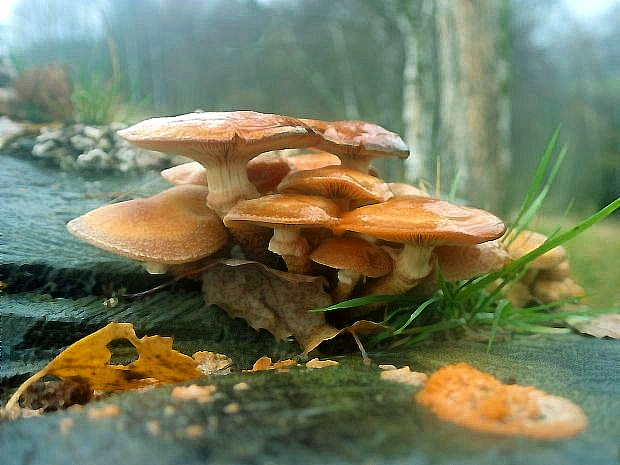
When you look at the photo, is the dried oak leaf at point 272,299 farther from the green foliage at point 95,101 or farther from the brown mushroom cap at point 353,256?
the green foliage at point 95,101

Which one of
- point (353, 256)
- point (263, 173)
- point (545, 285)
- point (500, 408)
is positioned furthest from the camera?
point (545, 285)

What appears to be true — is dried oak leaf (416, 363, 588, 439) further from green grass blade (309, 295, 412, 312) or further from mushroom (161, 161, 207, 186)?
mushroom (161, 161, 207, 186)

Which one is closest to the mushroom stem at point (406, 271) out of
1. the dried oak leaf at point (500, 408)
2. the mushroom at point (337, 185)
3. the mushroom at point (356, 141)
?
the mushroom at point (337, 185)

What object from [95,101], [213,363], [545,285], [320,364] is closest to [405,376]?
[320,364]

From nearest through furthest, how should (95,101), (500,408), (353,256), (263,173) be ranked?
(500,408) < (353,256) < (263,173) < (95,101)

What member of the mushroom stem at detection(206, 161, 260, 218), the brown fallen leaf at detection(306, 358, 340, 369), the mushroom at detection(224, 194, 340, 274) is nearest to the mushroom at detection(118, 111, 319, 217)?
the mushroom stem at detection(206, 161, 260, 218)

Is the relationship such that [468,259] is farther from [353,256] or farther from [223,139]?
[223,139]
